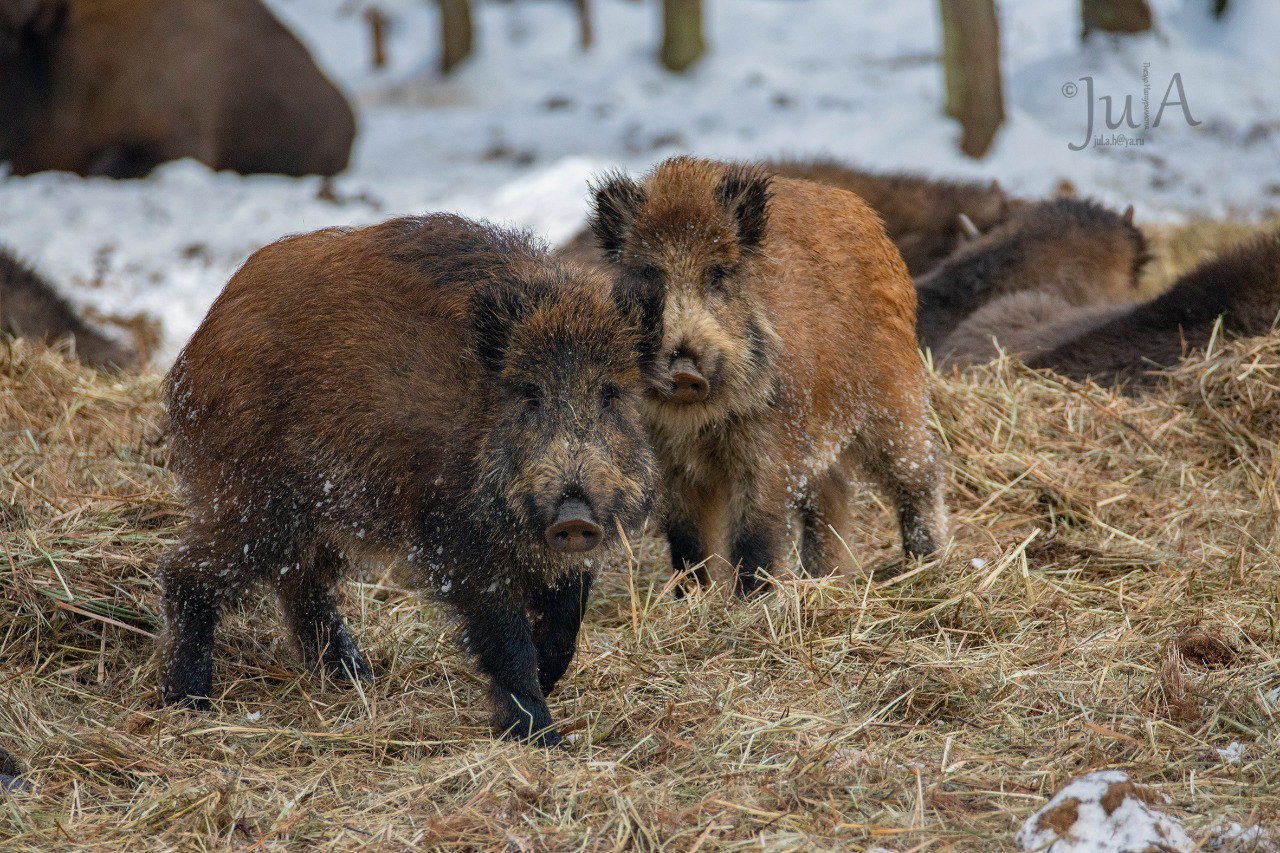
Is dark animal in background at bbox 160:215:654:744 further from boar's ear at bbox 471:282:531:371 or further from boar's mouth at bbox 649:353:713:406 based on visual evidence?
boar's mouth at bbox 649:353:713:406

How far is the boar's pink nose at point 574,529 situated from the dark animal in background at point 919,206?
6424 mm

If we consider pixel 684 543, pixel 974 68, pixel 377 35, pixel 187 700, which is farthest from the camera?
pixel 377 35

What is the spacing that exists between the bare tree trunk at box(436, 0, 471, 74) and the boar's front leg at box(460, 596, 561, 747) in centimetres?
1798

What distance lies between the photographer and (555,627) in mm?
4105

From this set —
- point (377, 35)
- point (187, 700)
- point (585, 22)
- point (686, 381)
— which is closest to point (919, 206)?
point (686, 381)

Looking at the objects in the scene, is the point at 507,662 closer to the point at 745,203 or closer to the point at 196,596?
the point at 196,596

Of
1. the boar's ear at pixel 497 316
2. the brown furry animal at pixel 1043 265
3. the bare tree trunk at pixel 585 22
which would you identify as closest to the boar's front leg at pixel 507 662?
the boar's ear at pixel 497 316

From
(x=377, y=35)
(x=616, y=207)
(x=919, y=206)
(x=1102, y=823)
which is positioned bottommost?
(x=377, y=35)

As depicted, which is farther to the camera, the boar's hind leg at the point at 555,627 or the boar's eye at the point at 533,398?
the boar's hind leg at the point at 555,627

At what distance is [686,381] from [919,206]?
597 cm

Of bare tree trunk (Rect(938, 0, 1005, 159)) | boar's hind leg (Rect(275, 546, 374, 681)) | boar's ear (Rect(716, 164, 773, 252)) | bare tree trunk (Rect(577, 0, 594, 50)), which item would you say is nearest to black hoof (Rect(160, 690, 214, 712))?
boar's hind leg (Rect(275, 546, 374, 681))

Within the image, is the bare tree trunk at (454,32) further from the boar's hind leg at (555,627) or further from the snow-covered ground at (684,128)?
the boar's hind leg at (555,627)

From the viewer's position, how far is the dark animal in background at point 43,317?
777cm

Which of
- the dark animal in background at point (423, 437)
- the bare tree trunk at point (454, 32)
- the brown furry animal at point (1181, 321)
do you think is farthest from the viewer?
the bare tree trunk at point (454, 32)
